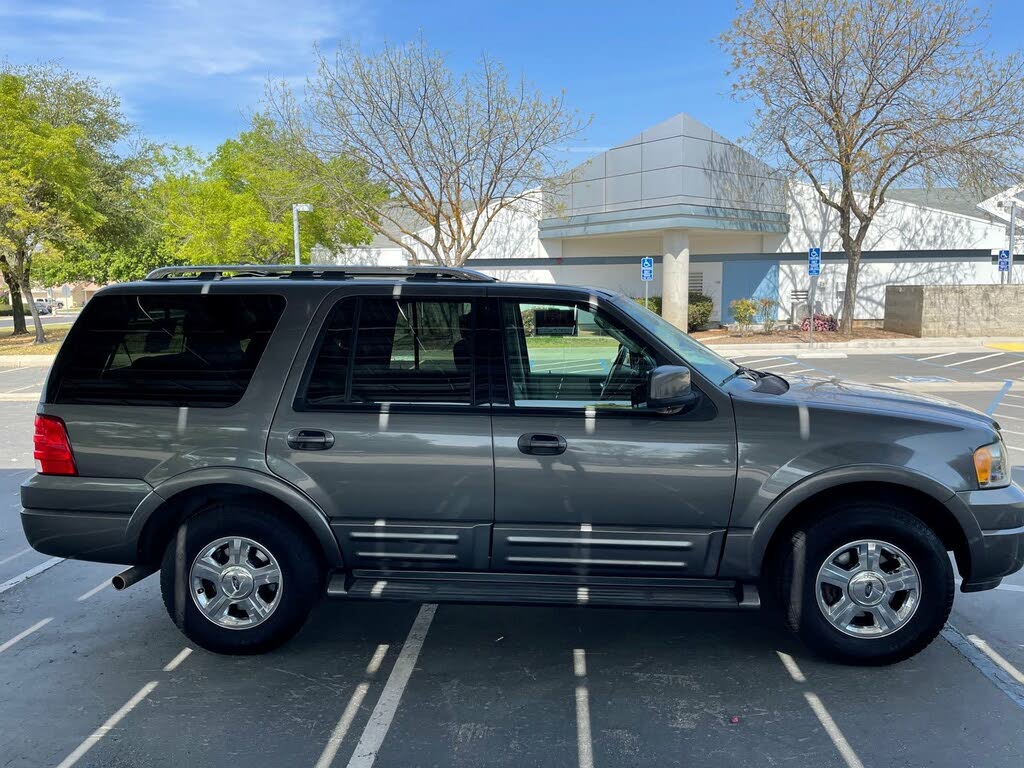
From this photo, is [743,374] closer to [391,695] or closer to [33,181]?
[391,695]

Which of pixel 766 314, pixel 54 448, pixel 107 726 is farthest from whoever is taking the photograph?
pixel 766 314

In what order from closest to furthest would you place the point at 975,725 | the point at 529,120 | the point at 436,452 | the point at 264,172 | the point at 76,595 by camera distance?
the point at 975,725
the point at 436,452
the point at 76,595
the point at 529,120
the point at 264,172

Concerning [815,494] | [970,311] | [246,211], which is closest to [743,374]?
[815,494]

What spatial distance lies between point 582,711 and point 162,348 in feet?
8.86

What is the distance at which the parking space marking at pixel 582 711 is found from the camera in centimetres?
310

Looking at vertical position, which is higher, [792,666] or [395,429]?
[395,429]

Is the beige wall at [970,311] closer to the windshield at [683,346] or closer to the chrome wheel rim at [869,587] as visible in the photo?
the windshield at [683,346]

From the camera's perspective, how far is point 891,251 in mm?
30141

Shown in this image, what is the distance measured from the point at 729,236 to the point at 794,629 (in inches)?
1125

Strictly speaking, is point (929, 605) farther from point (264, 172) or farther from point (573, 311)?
point (264, 172)

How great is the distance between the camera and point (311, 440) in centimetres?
382

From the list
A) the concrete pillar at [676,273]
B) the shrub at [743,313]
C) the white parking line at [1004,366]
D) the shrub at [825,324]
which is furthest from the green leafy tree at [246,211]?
the white parking line at [1004,366]

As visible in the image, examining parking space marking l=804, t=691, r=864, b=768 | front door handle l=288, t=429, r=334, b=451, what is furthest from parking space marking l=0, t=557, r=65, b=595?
parking space marking l=804, t=691, r=864, b=768

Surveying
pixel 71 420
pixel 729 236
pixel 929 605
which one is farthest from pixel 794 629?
pixel 729 236
